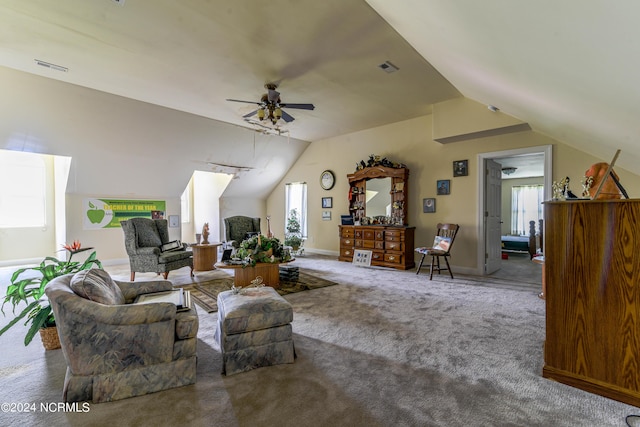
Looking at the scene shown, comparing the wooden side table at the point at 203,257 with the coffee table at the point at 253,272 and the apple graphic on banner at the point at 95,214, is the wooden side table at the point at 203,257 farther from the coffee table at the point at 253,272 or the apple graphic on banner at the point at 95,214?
the apple graphic on banner at the point at 95,214

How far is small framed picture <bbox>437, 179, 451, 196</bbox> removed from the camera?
564 cm

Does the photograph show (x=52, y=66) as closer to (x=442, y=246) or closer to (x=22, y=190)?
(x=22, y=190)

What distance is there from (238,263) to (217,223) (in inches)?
194

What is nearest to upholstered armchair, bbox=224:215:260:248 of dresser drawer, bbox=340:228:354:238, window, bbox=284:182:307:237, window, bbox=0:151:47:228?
window, bbox=284:182:307:237

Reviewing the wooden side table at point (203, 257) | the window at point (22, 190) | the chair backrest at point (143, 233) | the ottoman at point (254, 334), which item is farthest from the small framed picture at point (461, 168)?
the window at point (22, 190)

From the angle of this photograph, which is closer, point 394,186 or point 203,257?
point 203,257

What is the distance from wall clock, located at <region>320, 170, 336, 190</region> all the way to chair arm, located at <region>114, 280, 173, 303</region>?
535 cm

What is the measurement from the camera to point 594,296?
6.23 feet

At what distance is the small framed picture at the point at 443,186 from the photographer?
5.64 metres

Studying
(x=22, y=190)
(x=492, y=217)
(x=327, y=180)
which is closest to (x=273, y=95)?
(x=327, y=180)

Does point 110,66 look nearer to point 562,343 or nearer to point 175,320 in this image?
point 175,320

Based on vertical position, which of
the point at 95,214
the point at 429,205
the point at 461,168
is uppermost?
the point at 461,168

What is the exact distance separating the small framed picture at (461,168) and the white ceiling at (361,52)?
45.5 inches

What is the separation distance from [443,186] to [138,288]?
5.25 meters
